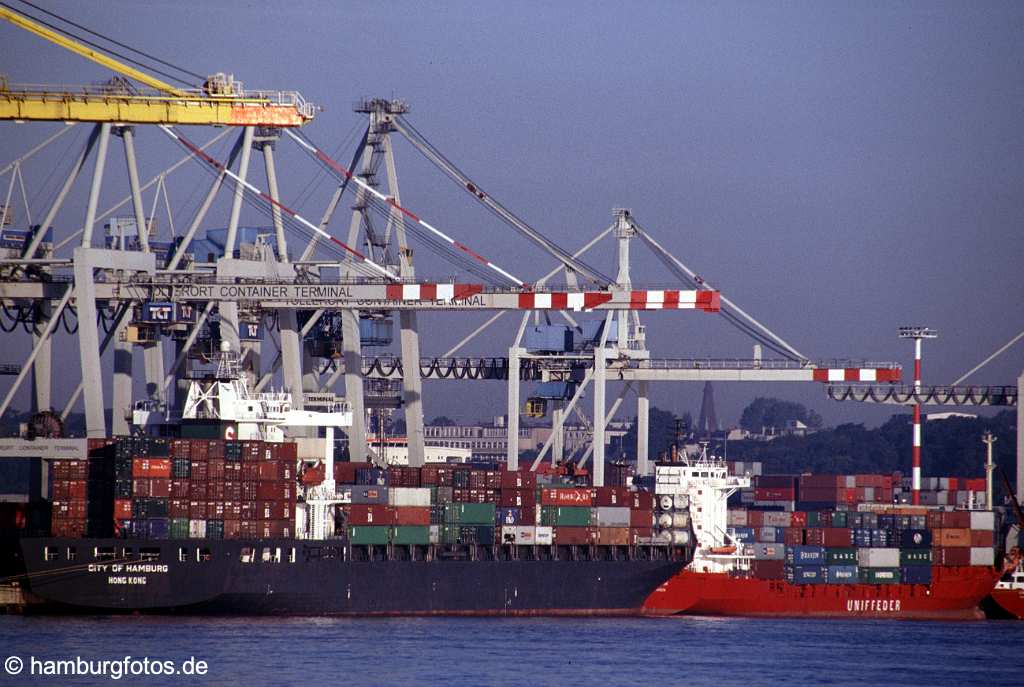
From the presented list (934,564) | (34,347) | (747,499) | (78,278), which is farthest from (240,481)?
(747,499)

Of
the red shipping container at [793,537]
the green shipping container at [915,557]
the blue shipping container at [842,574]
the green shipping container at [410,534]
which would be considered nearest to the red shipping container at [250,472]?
the green shipping container at [410,534]

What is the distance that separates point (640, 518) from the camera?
4419 cm

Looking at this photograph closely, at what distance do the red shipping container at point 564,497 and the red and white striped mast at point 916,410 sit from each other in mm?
19108

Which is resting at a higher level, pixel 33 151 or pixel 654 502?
pixel 33 151

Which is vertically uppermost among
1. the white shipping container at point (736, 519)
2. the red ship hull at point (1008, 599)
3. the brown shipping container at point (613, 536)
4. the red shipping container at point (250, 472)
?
the red shipping container at point (250, 472)

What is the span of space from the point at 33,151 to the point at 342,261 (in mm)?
8855

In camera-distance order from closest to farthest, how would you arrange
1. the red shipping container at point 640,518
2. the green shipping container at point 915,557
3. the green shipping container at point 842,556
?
the red shipping container at point 640,518, the green shipping container at point 842,556, the green shipping container at point 915,557

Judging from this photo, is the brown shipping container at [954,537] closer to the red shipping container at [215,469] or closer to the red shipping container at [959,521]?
the red shipping container at [959,521]

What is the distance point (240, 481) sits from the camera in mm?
38438

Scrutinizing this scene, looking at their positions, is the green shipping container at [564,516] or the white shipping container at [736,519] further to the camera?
the white shipping container at [736,519]

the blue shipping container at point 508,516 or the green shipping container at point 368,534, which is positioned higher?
the blue shipping container at point 508,516

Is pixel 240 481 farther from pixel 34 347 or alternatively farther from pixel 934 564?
pixel 934 564

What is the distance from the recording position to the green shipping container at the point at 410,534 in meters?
40.8

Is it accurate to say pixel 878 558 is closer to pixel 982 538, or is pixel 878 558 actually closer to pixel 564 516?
pixel 982 538
